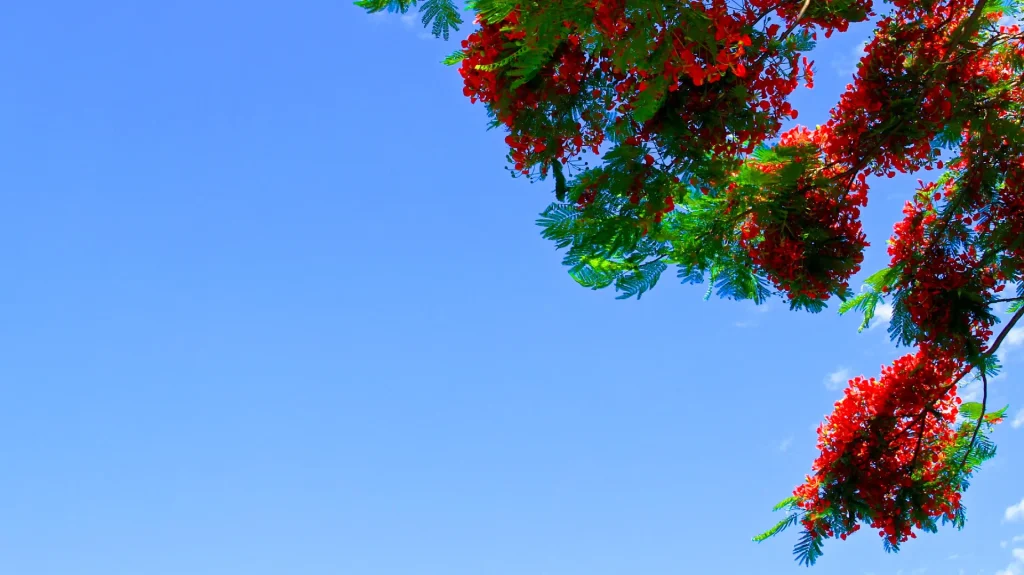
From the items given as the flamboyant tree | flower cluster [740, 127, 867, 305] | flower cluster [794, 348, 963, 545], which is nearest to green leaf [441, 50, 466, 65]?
the flamboyant tree

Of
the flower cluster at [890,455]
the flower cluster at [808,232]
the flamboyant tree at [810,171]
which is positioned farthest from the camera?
the flower cluster at [890,455]

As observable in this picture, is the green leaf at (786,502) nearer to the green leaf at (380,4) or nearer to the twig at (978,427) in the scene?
the twig at (978,427)

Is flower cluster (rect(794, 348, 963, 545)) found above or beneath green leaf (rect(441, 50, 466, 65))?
beneath

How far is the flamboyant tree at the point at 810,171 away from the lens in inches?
215

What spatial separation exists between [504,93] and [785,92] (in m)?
1.93

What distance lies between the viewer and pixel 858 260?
7211mm

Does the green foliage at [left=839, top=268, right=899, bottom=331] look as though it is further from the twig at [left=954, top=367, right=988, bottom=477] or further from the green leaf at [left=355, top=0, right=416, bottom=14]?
the green leaf at [left=355, top=0, right=416, bottom=14]

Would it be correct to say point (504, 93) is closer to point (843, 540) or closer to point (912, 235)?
point (912, 235)

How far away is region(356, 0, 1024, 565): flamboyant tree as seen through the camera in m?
5.45

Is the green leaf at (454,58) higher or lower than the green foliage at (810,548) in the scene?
higher

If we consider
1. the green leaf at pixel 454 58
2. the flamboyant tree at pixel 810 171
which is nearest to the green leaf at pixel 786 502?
the flamboyant tree at pixel 810 171

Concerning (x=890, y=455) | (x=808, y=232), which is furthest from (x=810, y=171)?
(x=890, y=455)

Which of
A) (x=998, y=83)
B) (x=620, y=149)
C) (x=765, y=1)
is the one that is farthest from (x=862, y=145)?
(x=620, y=149)

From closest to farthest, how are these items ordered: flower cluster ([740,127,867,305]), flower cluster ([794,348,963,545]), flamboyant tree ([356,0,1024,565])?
flamboyant tree ([356,0,1024,565]) → flower cluster ([740,127,867,305]) → flower cluster ([794,348,963,545])
